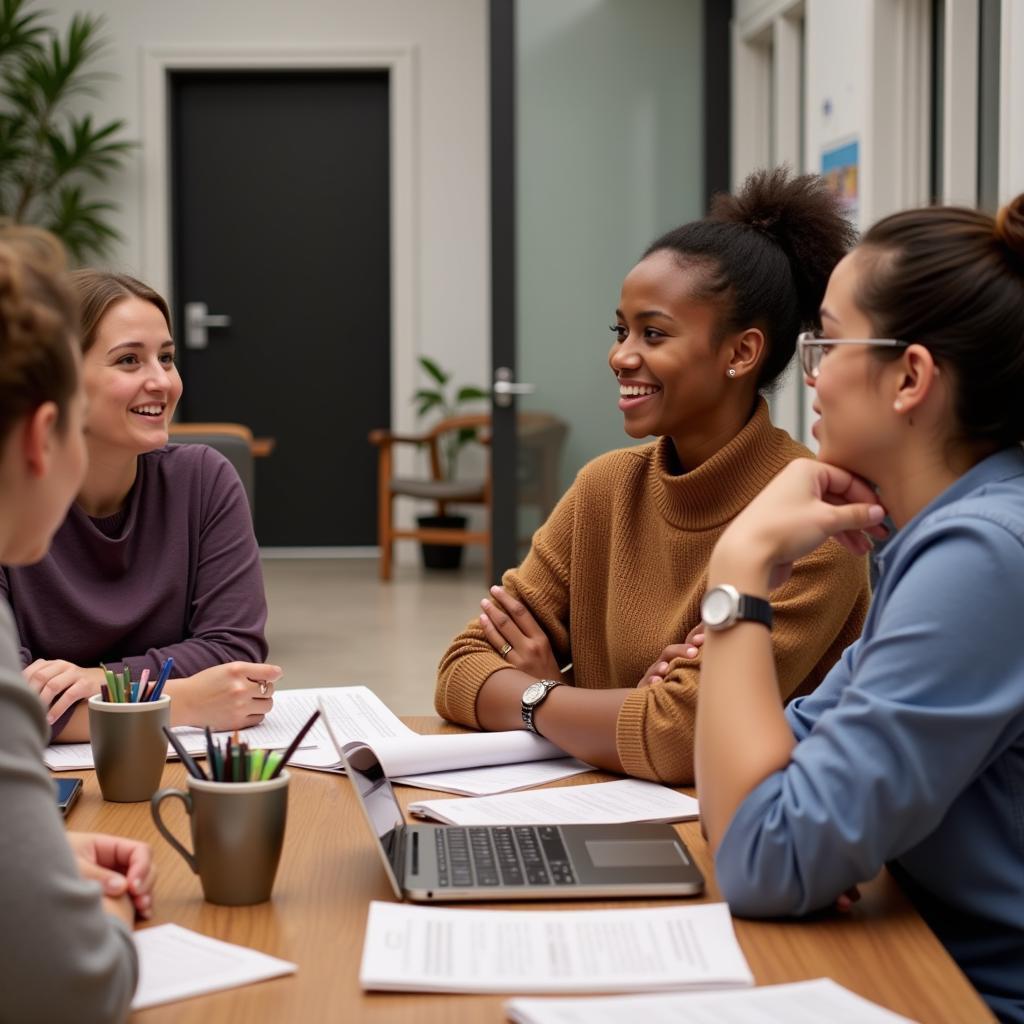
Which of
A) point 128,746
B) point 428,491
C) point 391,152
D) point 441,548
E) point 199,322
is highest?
point 391,152

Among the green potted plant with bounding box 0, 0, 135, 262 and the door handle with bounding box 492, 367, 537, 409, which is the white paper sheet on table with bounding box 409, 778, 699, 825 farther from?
the green potted plant with bounding box 0, 0, 135, 262

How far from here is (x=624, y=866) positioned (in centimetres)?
112

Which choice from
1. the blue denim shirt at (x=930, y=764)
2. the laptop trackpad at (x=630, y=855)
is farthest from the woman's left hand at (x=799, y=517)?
the laptop trackpad at (x=630, y=855)

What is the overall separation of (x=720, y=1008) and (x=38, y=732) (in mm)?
460

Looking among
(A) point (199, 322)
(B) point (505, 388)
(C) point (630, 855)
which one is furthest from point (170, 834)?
(A) point (199, 322)

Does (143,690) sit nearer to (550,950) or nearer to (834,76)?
(550,950)

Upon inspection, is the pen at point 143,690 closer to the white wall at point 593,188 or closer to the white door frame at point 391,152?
the white wall at point 593,188

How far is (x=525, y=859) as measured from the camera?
3.72ft

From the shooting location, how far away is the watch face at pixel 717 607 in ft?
3.72

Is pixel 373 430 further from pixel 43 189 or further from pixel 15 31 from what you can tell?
pixel 15 31

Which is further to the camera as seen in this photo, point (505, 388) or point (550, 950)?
point (505, 388)

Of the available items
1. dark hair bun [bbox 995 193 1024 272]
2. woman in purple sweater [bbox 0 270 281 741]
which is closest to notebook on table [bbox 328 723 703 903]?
dark hair bun [bbox 995 193 1024 272]

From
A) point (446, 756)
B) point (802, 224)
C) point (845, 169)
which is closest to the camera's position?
point (446, 756)

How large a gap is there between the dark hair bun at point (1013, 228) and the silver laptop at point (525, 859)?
570 millimetres
